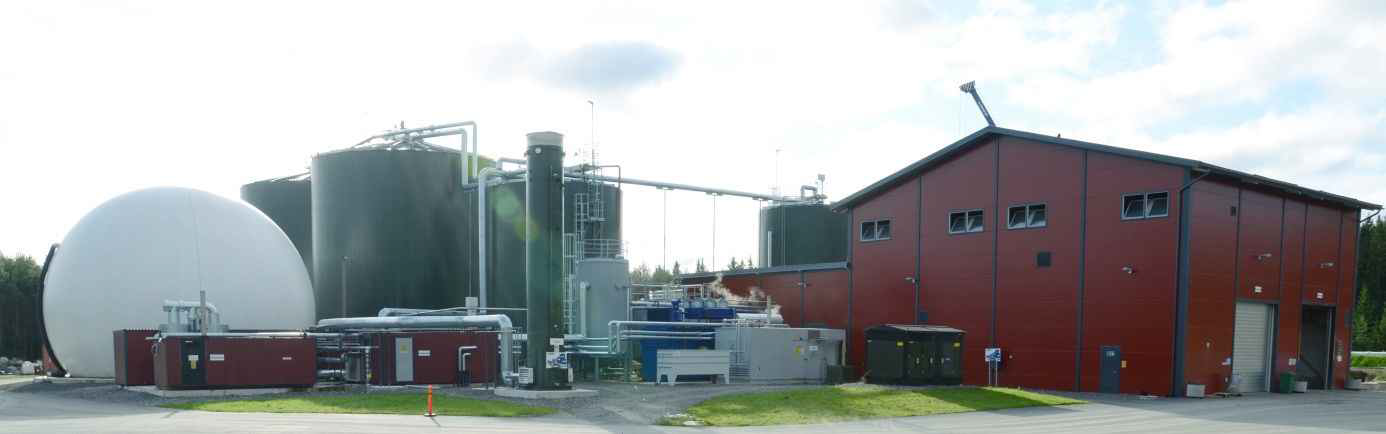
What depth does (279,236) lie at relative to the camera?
108 ft

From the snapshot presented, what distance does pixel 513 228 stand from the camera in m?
34.9

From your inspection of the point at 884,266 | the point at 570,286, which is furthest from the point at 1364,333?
the point at 570,286

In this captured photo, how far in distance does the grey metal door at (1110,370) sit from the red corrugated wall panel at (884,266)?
715 cm

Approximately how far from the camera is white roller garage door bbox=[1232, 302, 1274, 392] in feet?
102

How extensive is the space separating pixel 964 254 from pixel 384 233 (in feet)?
71.0

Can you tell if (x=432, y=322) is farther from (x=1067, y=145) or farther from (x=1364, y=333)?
(x=1364, y=333)

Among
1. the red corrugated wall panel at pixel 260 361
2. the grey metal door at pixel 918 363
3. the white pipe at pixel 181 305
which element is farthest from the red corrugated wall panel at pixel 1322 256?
the white pipe at pixel 181 305

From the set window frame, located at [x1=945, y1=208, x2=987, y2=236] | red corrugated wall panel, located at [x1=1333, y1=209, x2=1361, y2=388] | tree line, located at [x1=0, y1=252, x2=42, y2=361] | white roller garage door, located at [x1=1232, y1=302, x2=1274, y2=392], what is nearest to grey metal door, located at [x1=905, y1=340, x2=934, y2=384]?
window frame, located at [x1=945, y1=208, x2=987, y2=236]

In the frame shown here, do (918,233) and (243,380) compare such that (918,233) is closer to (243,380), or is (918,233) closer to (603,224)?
(603,224)

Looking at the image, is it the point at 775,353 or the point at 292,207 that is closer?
the point at 775,353

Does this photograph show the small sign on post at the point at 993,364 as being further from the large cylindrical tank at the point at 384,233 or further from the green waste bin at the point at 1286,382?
the large cylindrical tank at the point at 384,233

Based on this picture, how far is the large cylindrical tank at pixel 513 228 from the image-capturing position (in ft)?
113

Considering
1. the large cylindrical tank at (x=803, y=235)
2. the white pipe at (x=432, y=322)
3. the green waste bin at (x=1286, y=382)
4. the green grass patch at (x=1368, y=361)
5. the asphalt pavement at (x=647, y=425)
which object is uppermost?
the large cylindrical tank at (x=803, y=235)

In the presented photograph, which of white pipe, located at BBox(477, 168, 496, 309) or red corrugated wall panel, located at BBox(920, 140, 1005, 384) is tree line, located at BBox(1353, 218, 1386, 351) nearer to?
red corrugated wall panel, located at BBox(920, 140, 1005, 384)
